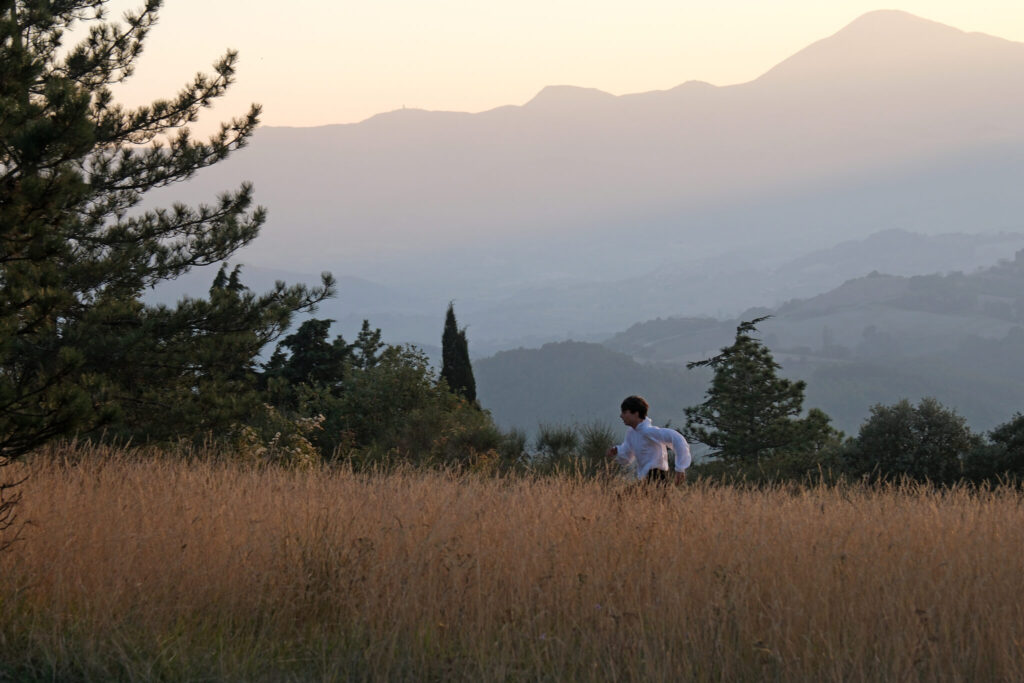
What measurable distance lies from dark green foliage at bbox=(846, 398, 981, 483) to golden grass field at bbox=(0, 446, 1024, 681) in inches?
454

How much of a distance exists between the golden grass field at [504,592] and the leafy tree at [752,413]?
20.2 m

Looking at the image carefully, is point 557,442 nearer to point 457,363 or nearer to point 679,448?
point 679,448

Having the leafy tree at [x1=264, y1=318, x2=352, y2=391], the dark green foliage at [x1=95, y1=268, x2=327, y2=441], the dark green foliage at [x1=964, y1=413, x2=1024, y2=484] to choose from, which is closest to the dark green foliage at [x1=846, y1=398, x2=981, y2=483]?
the dark green foliage at [x1=964, y1=413, x2=1024, y2=484]

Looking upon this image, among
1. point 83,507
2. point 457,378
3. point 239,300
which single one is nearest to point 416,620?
point 83,507

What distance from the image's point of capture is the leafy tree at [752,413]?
91.8 ft

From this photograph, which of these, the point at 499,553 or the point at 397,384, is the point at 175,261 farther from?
the point at 499,553

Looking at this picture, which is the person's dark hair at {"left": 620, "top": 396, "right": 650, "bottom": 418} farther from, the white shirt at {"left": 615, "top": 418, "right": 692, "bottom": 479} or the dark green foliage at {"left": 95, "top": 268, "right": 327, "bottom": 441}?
the dark green foliage at {"left": 95, "top": 268, "right": 327, "bottom": 441}

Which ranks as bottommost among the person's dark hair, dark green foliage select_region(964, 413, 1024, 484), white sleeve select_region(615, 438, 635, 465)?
dark green foliage select_region(964, 413, 1024, 484)

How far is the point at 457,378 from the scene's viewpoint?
1394 inches

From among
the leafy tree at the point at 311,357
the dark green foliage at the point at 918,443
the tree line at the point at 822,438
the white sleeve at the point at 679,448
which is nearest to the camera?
Answer: the white sleeve at the point at 679,448

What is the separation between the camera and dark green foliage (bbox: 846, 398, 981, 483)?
18844 mm

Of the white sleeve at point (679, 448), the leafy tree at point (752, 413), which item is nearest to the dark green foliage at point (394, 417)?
the white sleeve at point (679, 448)

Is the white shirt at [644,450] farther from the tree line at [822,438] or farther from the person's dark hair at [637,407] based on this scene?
the tree line at [822,438]

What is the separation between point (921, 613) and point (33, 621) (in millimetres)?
5599
